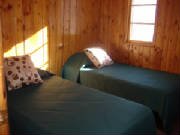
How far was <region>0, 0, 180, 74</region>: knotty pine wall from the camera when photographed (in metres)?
2.60

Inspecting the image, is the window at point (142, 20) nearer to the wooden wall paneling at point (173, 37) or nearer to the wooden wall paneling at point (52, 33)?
the wooden wall paneling at point (173, 37)

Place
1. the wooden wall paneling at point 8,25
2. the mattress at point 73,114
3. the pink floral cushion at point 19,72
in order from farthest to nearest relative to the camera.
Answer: the wooden wall paneling at point 8,25 < the pink floral cushion at point 19,72 < the mattress at point 73,114

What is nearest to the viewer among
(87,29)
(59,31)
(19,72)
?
(19,72)

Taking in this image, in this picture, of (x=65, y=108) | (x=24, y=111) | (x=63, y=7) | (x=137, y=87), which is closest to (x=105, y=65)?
(x=137, y=87)

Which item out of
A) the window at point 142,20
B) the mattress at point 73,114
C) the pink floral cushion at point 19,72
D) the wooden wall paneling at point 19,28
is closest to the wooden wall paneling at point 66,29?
the wooden wall paneling at point 19,28

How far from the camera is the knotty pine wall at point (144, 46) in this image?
2.94 m

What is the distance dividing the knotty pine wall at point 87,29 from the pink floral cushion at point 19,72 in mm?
383

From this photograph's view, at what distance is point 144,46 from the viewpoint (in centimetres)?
331

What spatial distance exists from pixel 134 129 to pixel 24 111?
964 mm

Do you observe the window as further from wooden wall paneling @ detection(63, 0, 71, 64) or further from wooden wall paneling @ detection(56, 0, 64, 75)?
wooden wall paneling @ detection(56, 0, 64, 75)

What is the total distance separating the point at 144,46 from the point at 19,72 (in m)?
2.17

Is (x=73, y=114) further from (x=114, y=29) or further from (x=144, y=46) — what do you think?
(x=114, y=29)

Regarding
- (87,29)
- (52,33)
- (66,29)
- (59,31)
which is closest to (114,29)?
(87,29)

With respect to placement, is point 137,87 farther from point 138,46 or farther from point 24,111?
point 24,111
